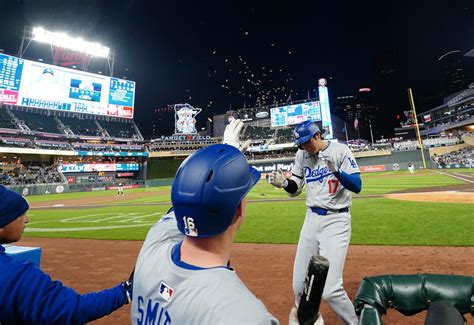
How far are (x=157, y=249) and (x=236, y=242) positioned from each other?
704 centimetres

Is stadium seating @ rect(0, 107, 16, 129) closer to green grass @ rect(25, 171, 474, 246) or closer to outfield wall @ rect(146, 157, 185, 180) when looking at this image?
outfield wall @ rect(146, 157, 185, 180)

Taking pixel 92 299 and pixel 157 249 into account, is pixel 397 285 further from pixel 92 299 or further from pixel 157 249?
pixel 92 299

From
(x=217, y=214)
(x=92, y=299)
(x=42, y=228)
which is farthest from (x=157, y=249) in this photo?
(x=42, y=228)

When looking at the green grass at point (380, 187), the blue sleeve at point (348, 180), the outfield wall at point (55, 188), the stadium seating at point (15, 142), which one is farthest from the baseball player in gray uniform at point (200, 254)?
the stadium seating at point (15, 142)

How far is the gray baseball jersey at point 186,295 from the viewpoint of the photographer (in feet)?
2.83

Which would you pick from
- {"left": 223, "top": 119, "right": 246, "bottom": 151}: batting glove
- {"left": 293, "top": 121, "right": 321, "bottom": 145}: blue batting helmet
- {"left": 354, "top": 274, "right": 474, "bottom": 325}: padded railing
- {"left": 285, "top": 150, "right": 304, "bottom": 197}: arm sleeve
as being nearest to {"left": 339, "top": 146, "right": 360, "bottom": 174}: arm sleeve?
{"left": 293, "top": 121, "right": 321, "bottom": 145}: blue batting helmet

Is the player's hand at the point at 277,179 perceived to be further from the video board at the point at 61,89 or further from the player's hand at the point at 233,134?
the video board at the point at 61,89

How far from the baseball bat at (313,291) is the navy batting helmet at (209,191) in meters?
0.40

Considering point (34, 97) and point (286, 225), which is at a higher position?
point (34, 97)

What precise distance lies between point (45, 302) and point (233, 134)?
1661 mm

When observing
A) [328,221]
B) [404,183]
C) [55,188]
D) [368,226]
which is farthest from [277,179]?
[55,188]

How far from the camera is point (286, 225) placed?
984 centimetres

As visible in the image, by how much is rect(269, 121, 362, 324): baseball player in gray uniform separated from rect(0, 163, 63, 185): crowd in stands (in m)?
47.7

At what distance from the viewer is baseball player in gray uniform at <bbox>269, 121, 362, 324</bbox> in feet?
9.95
